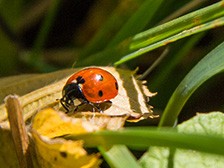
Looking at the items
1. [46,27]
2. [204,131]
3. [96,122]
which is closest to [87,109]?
[96,122]

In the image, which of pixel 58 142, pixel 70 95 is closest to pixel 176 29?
pixel 70 95

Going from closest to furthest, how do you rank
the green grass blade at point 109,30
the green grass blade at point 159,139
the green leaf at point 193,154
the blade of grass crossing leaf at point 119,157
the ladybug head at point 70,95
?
the green grass blade at point 159,139 → the blade of grass crossing leaf at point 119,157 → the green leaf at point 193,154 → the ladybug head at point 70,95 → the green grass blade at point 109,30

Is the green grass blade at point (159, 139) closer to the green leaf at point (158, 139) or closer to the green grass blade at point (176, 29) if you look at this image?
the green leaf at point (158, 139)

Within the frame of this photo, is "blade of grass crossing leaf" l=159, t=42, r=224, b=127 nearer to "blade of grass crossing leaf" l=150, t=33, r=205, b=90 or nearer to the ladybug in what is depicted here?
the ladybug

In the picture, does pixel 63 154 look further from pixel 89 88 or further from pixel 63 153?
pixel 89 88

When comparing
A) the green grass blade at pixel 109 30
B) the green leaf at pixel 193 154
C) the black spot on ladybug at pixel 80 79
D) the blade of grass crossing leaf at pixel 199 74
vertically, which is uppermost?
the green grass blade at pixel 109 30

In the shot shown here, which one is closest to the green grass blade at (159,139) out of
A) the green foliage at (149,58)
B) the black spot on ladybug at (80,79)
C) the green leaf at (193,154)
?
the green foliage at (149,58)

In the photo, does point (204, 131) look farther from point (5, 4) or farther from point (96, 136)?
point (5, 4)

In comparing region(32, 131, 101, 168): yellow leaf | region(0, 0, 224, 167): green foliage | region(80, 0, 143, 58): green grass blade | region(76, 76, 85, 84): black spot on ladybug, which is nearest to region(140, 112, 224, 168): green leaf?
region(0, 0, 224, 167): green foliage
